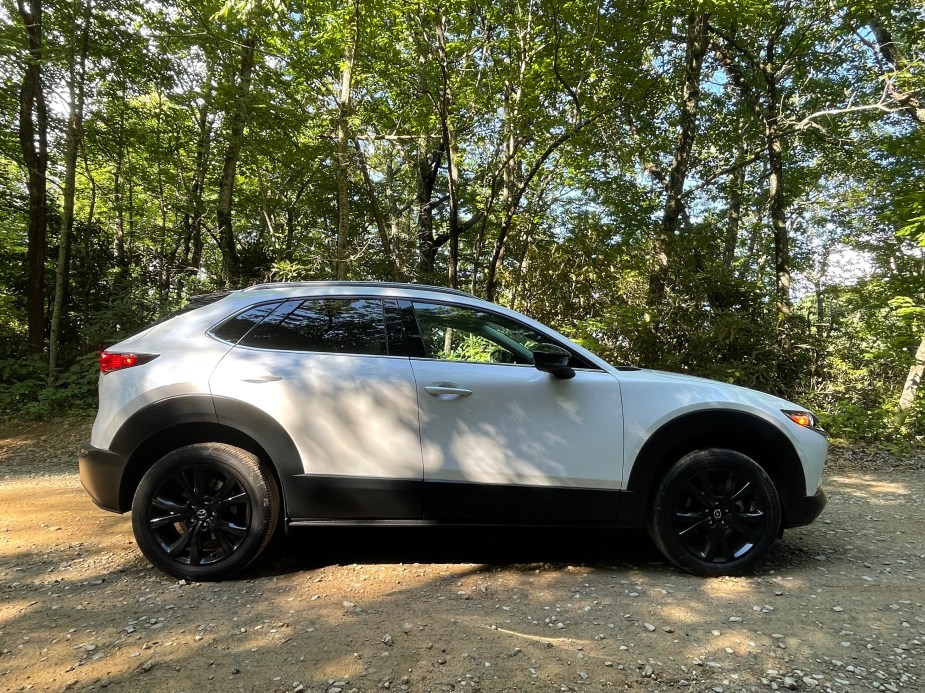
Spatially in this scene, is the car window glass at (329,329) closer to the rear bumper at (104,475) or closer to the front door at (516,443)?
the front door at (516,443)

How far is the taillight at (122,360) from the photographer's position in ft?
10.3

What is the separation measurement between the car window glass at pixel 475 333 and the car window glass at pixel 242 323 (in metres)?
0.90

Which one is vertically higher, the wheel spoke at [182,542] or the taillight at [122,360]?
the taillight at [122,360]

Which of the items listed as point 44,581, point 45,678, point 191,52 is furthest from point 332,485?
point 191,52

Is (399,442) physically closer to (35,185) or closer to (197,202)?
(35,185)

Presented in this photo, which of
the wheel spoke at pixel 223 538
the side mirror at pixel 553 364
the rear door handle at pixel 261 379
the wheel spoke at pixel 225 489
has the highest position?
the side mirror at pixel 553 364

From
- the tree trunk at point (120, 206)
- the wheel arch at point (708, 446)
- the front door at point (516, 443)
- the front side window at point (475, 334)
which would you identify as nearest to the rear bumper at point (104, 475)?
the front door at point (516, 443)

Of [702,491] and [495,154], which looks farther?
[495,154]

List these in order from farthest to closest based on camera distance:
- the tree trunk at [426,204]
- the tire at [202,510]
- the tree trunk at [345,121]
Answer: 1. the tree trunk at [426,204]
2. the tree trunk at [345,121]
3. the tire at [202,510]

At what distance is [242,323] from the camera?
10.7 ft

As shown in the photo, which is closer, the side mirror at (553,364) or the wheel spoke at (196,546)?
the wheel spoke at (196,546)

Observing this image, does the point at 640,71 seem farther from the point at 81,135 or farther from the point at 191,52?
the point at 81,135

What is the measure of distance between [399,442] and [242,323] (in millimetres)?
1173

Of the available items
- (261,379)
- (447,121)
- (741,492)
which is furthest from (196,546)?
(447,121)
